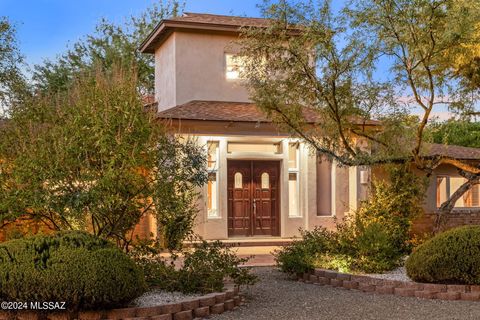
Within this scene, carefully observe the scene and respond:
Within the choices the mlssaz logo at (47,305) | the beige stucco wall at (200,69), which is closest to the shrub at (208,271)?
the mlssaz logo at (47,305)

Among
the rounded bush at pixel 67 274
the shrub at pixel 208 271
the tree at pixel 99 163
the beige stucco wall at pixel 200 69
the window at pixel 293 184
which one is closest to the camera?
the rounded bush at pixel 67 274

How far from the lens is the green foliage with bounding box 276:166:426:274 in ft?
38.7

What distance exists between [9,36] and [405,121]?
11.8 meters

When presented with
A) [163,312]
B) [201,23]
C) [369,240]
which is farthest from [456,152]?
[163,312]

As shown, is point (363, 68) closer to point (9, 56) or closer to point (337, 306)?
point (337, 306)

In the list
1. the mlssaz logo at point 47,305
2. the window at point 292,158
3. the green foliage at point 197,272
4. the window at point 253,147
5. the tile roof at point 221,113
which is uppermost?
the tile roof at point 221,113

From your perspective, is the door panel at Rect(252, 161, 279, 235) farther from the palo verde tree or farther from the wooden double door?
the palo verde tree

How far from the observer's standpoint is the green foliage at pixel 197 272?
9219 mm

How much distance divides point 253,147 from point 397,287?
9.57m

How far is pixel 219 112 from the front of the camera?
60.0ft

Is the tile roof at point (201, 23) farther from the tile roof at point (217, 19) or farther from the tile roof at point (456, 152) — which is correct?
the tile roof at point (456, 152)

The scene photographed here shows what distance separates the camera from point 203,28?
1986 cm

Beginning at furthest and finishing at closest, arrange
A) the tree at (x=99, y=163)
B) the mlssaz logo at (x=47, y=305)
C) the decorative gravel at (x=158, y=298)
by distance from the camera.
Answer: the tree at (x=99, y=163) → the decorative gravel at (x=158, y=298) → the mlssaz logo at (x=47, y=305)

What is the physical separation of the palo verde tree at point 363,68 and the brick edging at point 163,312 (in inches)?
216
